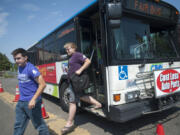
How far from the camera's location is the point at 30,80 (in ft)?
8.12

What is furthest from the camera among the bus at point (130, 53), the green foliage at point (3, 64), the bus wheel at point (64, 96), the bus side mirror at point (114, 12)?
the green foliage at point (3, 64)

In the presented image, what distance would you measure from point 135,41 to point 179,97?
188 centimetres

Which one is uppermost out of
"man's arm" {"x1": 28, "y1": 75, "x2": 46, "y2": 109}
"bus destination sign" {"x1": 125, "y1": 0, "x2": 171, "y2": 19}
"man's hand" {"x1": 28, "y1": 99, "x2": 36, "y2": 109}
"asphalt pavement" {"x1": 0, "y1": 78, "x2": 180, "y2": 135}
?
"bus destination sign" {"x1": 125, "y1": 0, "x2": 171, "y2": 19}

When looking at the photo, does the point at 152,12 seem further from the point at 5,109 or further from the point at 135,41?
the point at 5,109

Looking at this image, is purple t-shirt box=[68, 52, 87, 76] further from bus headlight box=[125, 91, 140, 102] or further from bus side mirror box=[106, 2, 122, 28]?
bus headlight box=[125, 91, 140, 102]

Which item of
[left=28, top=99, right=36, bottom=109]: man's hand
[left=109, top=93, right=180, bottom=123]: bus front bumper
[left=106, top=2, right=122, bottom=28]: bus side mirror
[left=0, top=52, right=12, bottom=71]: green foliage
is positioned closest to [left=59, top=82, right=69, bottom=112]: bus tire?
[left=109, top=93, right=180, bottom=123]: bus front bumper

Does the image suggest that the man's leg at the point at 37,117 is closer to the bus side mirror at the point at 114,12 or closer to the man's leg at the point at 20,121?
the man's leg at the point at 20,121

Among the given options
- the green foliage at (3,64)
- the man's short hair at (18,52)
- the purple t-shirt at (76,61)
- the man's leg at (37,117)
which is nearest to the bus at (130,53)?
the purple t-shirt at (76,61)

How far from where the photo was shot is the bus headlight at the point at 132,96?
3018 millimetres

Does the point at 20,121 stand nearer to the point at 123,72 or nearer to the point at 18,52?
the point at 18,52

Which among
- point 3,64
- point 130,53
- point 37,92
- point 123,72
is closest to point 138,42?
point 130,53

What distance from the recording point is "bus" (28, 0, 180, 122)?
2.96 meters

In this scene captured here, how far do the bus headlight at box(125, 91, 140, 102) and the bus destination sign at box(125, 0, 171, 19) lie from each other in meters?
1.80

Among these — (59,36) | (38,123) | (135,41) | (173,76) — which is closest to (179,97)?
(173,76)
